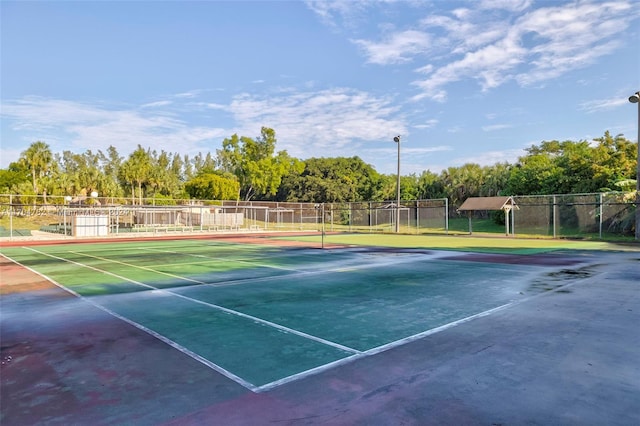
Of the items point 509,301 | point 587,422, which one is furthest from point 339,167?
point 587,422

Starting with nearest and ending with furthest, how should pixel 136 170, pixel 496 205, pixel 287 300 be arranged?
1. pixel 287 300
2. pixel 496 205
3. pixel 136 170

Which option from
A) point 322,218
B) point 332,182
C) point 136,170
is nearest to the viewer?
point 322,218

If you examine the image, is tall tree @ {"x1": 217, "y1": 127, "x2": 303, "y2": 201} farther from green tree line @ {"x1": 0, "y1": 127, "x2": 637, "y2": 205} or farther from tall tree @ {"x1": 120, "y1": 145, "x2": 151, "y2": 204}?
tall tree @ {"x1": 120, "y1": 145, "x2": 151, "y2": 204}

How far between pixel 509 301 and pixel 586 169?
32.7 m

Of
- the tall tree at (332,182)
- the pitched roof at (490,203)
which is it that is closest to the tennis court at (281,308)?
the pitched roof at (490,203)

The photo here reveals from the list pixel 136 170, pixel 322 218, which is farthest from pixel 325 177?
pixel 322 218

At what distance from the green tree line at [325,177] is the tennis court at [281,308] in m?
23.2

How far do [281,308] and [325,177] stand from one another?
227 feet

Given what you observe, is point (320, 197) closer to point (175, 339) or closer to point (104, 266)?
point (104, 266)

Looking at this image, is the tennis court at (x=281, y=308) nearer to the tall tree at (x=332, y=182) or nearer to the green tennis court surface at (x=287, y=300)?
the green tennis court surface at (x=287, y=300)

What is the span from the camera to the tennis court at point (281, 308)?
184 inches

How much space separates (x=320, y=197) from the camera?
2862 inches

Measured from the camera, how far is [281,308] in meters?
7.87

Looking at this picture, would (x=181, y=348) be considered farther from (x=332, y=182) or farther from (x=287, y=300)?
(x=332, y=182)
